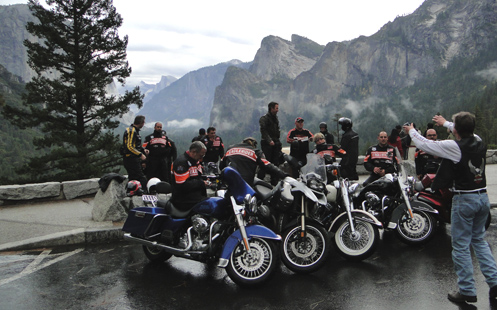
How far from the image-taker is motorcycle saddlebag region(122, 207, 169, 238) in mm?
5582

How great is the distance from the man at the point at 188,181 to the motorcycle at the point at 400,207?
2.87 metres

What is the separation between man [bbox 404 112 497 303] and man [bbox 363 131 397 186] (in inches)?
124

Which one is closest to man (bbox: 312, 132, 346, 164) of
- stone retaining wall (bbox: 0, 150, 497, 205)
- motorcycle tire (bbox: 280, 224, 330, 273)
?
motorcycle tire (bbox: 280, 224, 330, 273)

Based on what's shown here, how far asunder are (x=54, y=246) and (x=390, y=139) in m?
8.56

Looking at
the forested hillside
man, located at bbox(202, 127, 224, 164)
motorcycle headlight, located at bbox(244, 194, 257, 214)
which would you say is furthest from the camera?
the forested hillside

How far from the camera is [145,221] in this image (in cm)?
566

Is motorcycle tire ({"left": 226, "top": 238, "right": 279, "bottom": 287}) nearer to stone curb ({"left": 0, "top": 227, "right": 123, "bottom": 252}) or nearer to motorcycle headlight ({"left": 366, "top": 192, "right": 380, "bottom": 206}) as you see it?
motorcycle headlight ({"left": 366, "top": 192, "right": 380, "bottom": 206})

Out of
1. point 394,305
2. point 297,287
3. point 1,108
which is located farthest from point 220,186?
point 1,108

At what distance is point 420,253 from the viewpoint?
19.6 feet

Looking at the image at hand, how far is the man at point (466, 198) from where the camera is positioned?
4.29 metres

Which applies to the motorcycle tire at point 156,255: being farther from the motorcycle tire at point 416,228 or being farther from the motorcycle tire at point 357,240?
the motorcycle tire at point 416,228

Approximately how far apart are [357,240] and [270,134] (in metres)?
4.68

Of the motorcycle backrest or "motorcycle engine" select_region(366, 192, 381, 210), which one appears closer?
the motorcycle backrest

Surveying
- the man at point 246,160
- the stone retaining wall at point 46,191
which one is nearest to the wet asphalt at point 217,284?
the man at point 246,160
